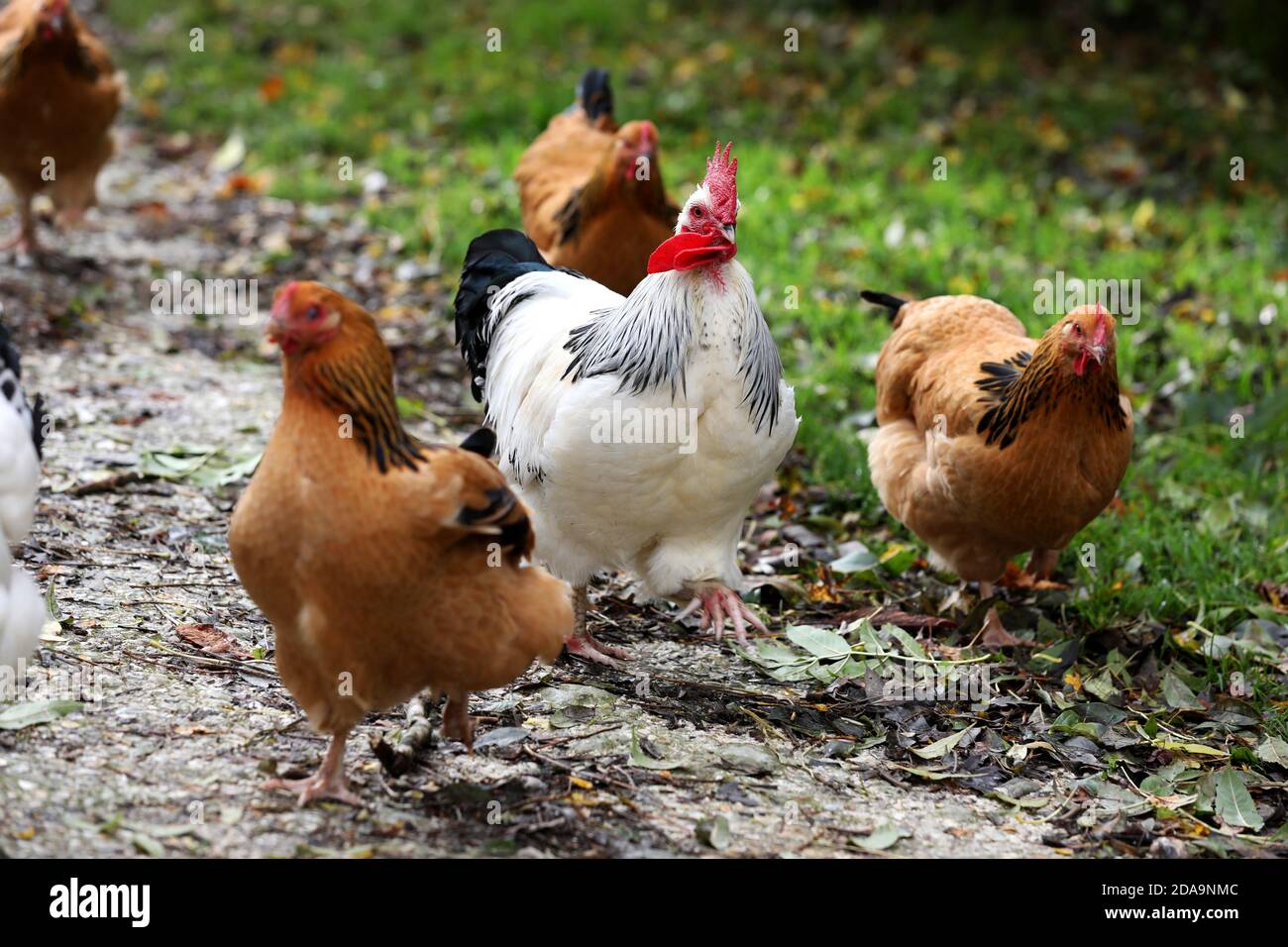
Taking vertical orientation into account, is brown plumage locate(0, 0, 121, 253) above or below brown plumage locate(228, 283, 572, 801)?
above

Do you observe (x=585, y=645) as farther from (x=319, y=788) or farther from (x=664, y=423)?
(x=319, y=788)

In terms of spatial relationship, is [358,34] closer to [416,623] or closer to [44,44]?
[44,44]

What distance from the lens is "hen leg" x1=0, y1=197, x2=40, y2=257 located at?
326 inches

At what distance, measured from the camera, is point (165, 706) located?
13.7 feet

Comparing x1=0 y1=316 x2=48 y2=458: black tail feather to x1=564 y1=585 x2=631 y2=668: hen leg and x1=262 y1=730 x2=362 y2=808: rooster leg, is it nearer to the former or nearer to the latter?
x1=262 y1=730 x2=362 y2=808: rooster leg

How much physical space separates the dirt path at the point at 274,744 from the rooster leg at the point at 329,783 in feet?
0.13

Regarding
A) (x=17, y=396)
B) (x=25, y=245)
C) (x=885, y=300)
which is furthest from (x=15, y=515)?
(x=25, y=245)

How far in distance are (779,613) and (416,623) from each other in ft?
7.85

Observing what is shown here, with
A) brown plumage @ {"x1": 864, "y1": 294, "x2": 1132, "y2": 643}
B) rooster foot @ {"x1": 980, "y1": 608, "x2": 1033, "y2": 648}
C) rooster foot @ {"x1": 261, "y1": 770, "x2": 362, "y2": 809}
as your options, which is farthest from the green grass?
rooster foot @ {"x1": 261, "y1": 770, "x2": 362, "y2": 809}

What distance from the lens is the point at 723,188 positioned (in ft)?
15.1

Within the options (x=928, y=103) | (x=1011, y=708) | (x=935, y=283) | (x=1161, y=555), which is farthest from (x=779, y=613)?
(x=928, y=103)

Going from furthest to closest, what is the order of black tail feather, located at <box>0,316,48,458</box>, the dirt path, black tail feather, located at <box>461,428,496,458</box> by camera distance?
black tail feather, located at <box>461,428,496,458</box>, black tail feather, located at <box>0,316,48,458</box>, the dirt path

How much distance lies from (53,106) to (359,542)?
18.9 ft

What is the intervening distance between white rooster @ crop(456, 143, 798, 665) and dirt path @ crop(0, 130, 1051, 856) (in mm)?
470
